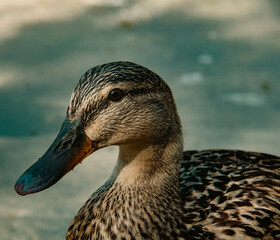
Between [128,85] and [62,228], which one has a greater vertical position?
[128,85]

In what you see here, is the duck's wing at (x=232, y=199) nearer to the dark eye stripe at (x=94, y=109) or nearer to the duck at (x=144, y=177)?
the duck at (x=144, y=177)

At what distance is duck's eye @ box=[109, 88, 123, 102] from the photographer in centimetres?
253

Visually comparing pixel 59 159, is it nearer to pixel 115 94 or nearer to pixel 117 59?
pixel 115 94

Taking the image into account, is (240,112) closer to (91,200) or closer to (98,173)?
(98,173)

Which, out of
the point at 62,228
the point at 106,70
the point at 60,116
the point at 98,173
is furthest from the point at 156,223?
the point at 60,116

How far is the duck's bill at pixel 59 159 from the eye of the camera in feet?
8.23

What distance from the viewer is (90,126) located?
2525 mm

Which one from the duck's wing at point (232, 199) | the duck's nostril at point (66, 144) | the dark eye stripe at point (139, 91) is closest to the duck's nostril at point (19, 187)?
the duck's nostril at point (66, 144)

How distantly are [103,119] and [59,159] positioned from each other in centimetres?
26

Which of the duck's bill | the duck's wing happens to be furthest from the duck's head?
the duck's wing

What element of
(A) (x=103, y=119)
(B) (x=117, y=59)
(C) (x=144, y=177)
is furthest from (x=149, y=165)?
(B) (x=117, y=59)

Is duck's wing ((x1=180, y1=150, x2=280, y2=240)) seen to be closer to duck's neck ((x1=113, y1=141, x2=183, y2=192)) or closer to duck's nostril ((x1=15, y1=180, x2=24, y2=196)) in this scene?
duck's neck ((x1=113, y1=141, x2=183, y2=192))

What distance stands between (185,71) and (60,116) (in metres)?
1.28

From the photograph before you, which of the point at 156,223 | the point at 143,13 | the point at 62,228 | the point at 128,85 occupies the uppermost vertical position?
the point at 143,13
